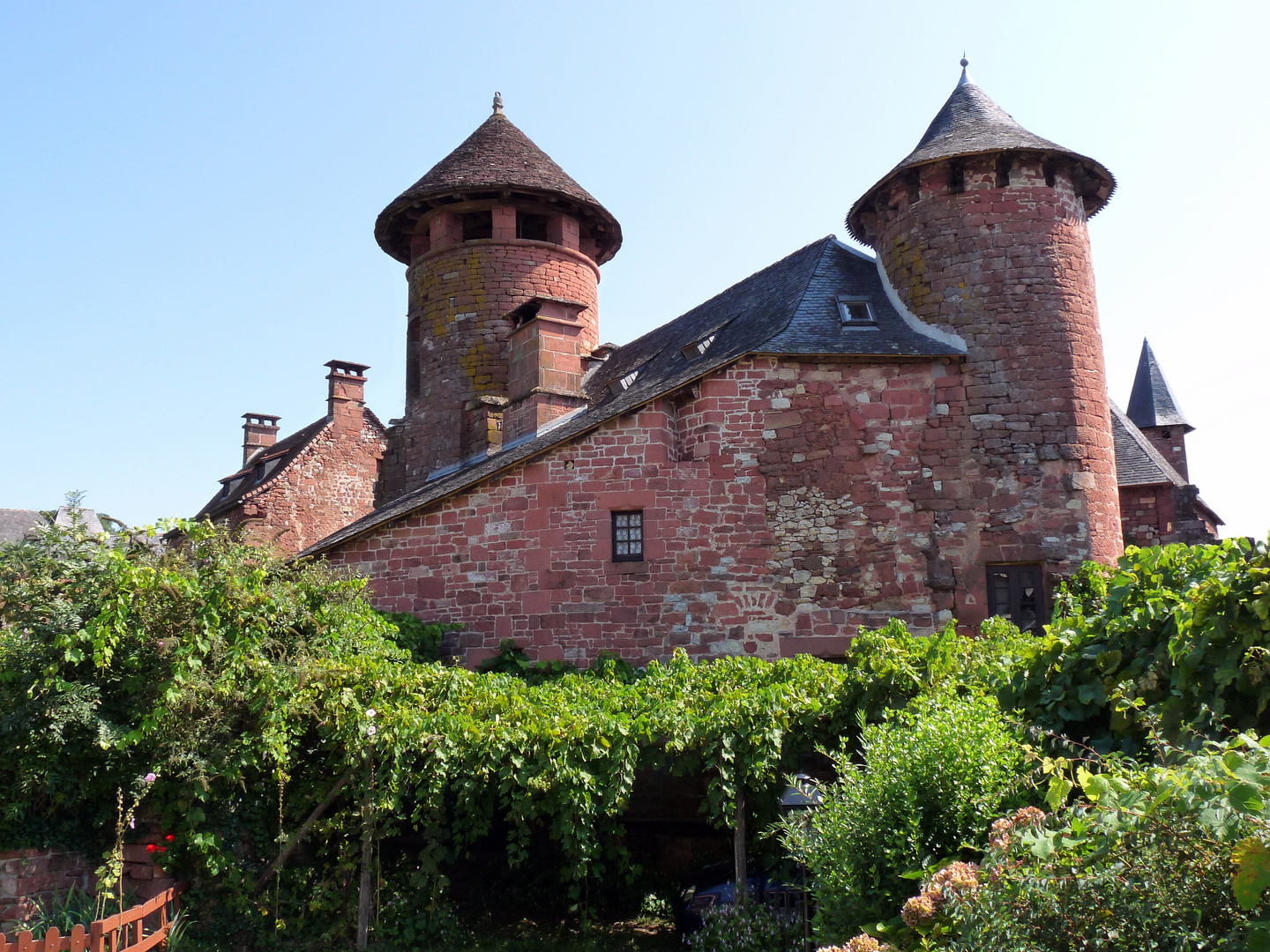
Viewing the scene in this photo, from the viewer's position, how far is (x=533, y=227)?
76.7 ft

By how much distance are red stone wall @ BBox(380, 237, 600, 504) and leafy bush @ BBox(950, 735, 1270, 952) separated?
18258 millimetres

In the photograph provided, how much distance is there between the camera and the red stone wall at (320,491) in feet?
82.3

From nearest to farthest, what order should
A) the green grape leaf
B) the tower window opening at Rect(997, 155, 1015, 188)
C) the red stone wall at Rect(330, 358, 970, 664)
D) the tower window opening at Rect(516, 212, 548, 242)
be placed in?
1. the green grape leaf
2. the red stone wall at Rect(330, 358, 970, 664)
3. the tower window opening at Rect(997, 155, 1015, 188)
4. the tower window opening at Rect(516, 212, 548, 242)

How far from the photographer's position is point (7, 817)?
27.5 feet

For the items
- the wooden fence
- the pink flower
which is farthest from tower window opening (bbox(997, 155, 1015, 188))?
the wooden fence

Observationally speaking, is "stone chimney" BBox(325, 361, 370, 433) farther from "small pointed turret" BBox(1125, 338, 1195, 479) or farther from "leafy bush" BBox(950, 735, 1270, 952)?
"leafy bush" BBox(950, 735, 1270, 952)

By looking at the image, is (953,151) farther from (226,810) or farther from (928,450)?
(226,810)

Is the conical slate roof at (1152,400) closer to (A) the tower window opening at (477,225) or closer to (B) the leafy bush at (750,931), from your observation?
(A) the tower window opening at (477,225)

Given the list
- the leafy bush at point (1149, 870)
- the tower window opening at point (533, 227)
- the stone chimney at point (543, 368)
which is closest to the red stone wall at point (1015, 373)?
the stone chimney at point (543, 368)

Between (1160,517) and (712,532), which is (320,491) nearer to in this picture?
(712,532)

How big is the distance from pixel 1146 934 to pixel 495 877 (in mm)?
8193

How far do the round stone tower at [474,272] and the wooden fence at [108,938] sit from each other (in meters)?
13.5

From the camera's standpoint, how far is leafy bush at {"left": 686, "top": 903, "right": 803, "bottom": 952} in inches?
313

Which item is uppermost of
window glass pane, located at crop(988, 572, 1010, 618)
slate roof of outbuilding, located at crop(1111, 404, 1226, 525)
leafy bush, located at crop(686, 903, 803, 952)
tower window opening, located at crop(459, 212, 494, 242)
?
tower window opening, located at crop(459, 212, 494, 242)
